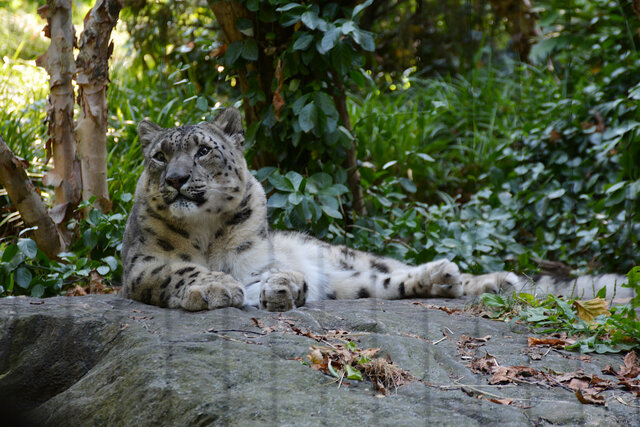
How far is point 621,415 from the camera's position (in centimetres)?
259

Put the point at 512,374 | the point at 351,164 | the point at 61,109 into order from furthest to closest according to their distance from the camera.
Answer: the point at 351,164 → the point at 61,109 → the point at 512,374

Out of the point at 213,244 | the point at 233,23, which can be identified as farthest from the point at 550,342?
the point at 233,23

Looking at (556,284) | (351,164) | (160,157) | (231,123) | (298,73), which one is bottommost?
(556,284)

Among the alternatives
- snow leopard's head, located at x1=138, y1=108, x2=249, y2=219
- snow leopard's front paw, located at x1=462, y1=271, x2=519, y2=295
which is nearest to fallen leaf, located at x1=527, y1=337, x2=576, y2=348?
snow leopard's front paw, located at x1=462, y1=271, x2=519, y2=295

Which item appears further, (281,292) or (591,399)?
(281,292)

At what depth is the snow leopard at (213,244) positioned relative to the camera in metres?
4.11

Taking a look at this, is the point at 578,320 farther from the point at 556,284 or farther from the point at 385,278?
the point at 385,278

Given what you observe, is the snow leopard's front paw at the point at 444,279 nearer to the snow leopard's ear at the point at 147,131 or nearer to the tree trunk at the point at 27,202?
the snow leopard's ear at the point at 147,131

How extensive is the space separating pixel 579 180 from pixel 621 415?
16.7 feet

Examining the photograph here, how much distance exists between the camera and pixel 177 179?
14.2 ft

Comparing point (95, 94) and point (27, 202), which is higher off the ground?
point (95, 94)

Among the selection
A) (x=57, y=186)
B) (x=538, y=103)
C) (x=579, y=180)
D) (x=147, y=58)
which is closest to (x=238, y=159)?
(x=57, y=186)

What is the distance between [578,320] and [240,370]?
2121 millimetres

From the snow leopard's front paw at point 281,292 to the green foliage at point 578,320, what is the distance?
121 centimetres
